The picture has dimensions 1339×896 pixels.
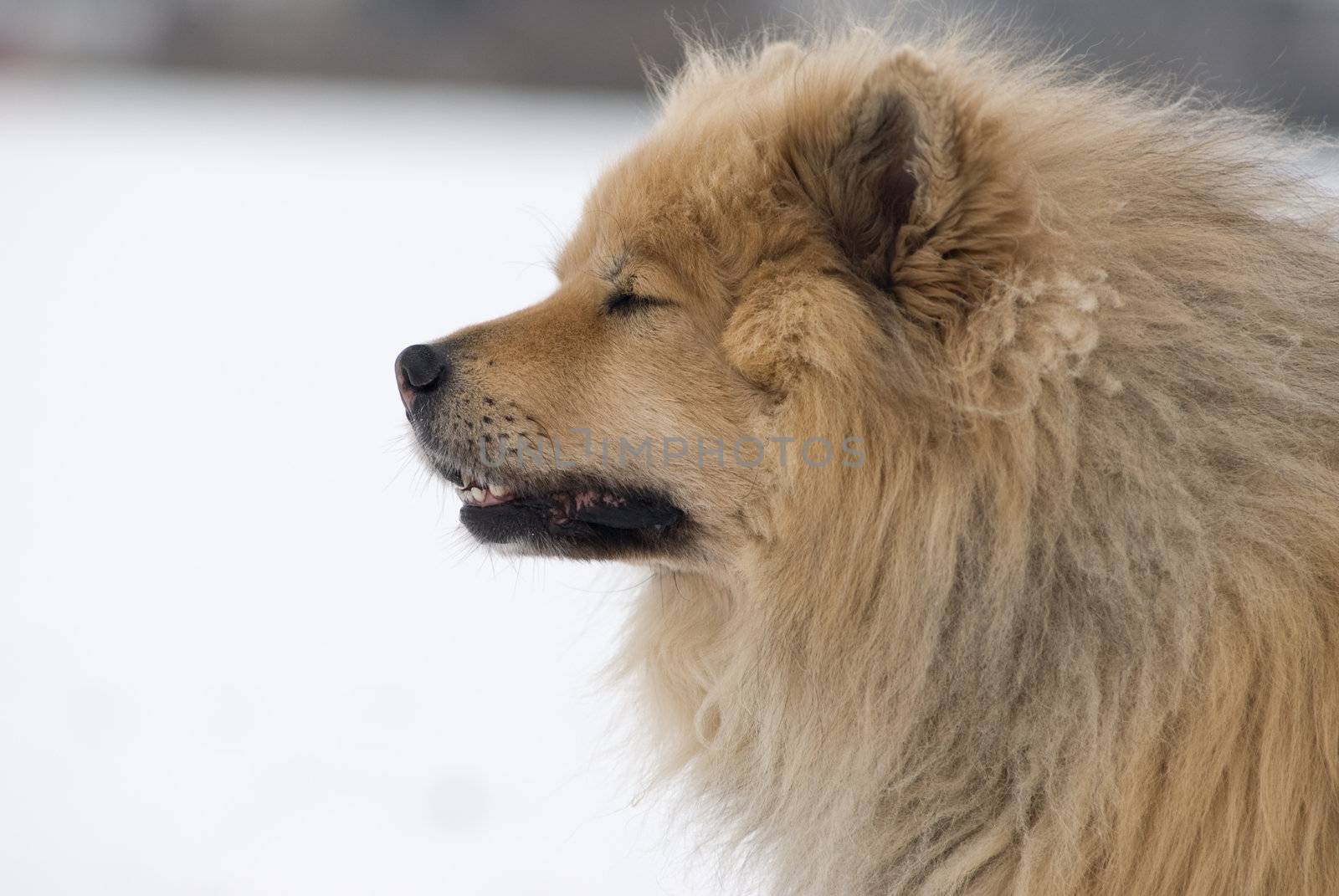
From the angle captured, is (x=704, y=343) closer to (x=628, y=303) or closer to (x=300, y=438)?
(x=628, y=303)

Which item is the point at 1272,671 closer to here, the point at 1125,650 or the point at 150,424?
the point at 1125,650

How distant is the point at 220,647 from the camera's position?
4.27 metres

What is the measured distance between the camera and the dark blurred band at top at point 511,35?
29.4ft

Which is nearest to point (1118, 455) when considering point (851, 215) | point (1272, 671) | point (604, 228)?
point (1272, 671)

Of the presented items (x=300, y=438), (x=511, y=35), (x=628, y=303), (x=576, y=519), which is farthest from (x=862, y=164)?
(x=511, y=35)

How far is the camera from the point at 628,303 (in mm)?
2295

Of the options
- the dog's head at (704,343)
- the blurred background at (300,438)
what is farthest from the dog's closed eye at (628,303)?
the blurred background at (300,438)

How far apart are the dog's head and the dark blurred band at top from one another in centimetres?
653

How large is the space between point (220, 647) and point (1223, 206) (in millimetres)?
3585

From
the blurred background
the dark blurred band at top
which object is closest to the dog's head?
the blurred background

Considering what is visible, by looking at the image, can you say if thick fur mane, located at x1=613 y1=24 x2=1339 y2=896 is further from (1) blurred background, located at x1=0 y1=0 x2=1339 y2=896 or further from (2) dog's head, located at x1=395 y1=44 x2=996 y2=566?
(1) blurred background, located at x1=0 y1=0 x2=1339 y2=896

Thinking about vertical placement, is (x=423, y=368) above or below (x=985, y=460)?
above

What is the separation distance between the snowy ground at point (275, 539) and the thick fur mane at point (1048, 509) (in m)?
0.79

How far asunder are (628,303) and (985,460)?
→ 2.48 ft
